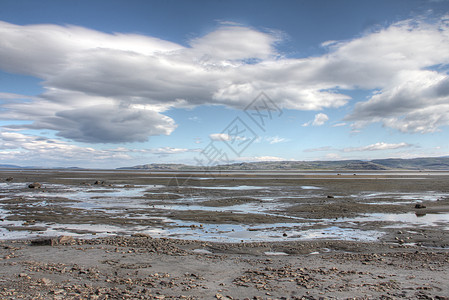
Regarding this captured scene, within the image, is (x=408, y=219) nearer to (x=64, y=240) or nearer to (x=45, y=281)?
(x=64, y=240)

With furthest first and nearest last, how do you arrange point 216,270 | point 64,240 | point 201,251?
point 64,240 → point 201,251 → point 216,270

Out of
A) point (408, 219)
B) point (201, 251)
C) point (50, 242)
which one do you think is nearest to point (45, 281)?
point (50, 242)

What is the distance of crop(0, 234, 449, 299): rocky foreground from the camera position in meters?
8.14

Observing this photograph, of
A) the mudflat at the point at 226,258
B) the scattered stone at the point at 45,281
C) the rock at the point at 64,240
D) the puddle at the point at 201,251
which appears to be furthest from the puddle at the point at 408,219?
the scattered stone at the point at 45,281

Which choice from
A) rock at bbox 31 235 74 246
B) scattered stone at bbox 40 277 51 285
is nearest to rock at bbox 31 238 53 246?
rock at bbox 31 235 74 246

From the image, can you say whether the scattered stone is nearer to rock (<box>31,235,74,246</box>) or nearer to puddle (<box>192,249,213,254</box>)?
rock (<box>31,235,74,246</box>)

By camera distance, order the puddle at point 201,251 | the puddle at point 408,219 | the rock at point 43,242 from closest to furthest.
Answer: the puddle at point 201,251 → the rock at point 43,242 → the puddle at point 408,219

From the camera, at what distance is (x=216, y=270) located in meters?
10.1

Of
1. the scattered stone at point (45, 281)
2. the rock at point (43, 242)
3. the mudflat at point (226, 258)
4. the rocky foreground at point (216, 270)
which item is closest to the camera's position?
the rocky foreground at point (216, 270)

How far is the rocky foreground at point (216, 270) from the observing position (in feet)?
26.7

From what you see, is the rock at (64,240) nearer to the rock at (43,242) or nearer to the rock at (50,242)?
the rock at (50,242)

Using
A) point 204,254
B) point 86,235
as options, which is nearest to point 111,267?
point 204,254

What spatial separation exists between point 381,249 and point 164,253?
872 centimetres

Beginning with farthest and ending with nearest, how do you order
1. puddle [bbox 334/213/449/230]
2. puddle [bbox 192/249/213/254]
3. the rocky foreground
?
puddle [bbox 334/213/449/230] → puddle [bbox 192/249/213/254] → the rocky foreground
